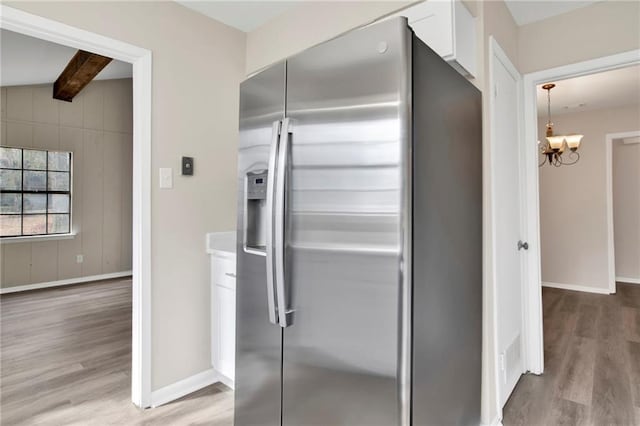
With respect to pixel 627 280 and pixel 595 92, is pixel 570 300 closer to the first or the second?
pixel 627 280

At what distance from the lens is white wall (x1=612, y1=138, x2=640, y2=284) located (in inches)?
205

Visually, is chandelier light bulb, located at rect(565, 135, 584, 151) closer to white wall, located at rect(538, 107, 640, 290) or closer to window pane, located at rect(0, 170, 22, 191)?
white wall, located at rect(538, 107, 640, 290)

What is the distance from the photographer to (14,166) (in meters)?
4.96

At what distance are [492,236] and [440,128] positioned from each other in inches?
30.7

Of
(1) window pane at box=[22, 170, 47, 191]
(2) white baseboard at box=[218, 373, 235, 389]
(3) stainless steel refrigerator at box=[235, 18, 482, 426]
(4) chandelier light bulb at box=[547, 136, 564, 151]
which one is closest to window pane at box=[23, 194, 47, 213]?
(1) window pane at box=[22, 170, 47, 191]

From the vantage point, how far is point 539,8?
2.14m

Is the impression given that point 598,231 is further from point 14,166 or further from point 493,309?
point 14,166

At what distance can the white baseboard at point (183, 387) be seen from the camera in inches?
81.7

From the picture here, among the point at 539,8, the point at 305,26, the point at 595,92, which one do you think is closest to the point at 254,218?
the point at 305,26

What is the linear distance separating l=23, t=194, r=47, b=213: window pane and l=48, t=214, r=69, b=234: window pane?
168 millimetres

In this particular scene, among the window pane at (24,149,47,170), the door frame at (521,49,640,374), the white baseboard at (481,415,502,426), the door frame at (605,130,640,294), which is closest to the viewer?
the white baseboard at (481,415,502,426)

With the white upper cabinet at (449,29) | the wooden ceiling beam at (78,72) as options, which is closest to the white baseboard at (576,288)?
the white upper cabinet at (449,29)

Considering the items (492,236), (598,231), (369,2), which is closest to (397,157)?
(492,236)

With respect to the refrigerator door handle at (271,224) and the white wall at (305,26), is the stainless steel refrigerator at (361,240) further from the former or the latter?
the white wall at (305,26)
